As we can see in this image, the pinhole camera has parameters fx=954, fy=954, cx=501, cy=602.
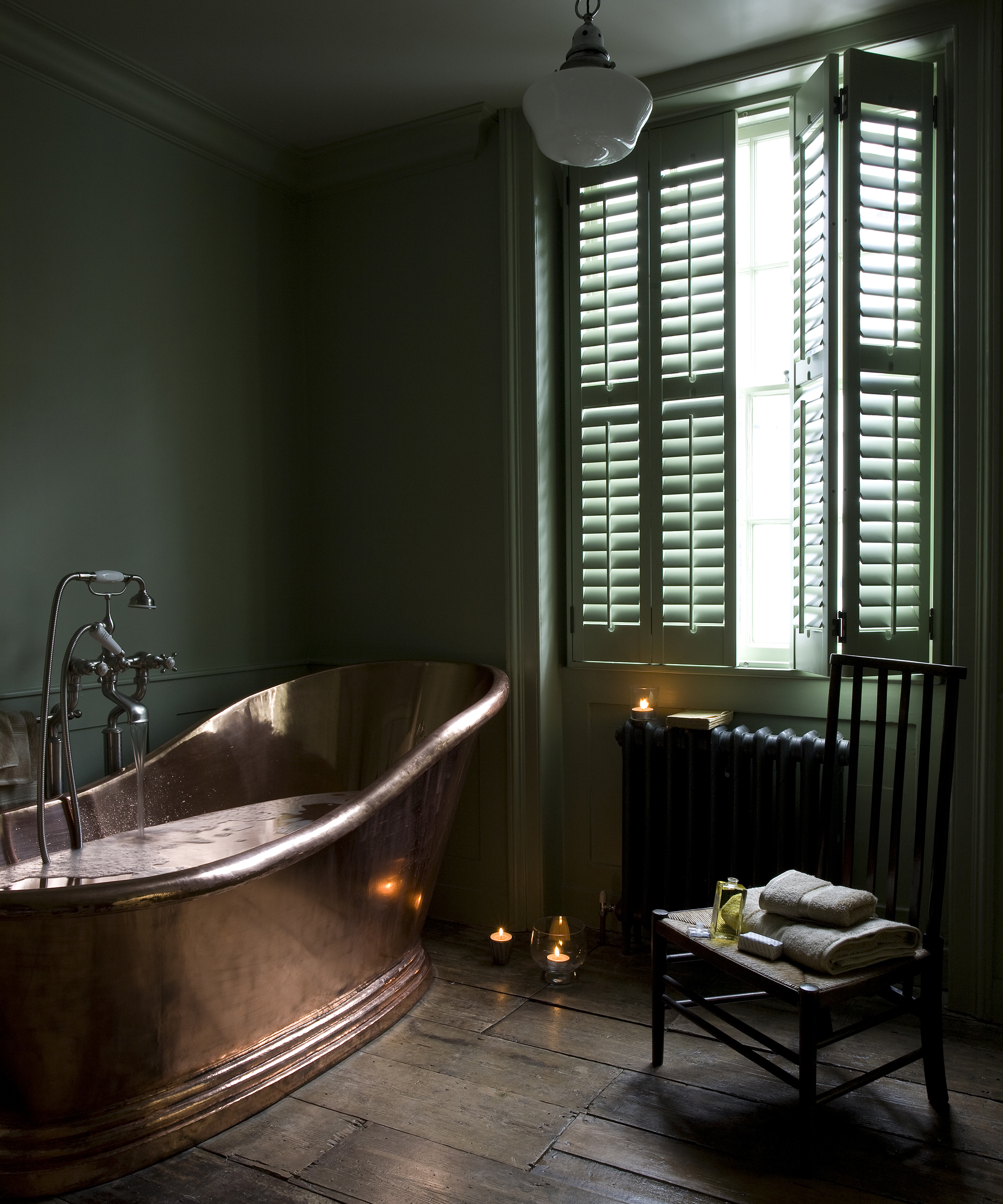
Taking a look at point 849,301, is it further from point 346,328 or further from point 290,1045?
point 290,1045

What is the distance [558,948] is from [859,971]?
914 mm

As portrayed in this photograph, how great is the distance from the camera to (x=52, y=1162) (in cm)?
160

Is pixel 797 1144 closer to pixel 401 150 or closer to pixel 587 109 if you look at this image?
A: pixel 587 109

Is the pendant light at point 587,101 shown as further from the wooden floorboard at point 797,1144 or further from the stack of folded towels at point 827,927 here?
the wooden floorboard at point 797,1144

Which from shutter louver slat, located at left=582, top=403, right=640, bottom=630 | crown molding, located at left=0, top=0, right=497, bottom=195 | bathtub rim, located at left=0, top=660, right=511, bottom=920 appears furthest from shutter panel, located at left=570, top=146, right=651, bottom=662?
bathtub rim, located at left=0, top=660, right=511, bottom=920

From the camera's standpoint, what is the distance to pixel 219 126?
2.82 metres

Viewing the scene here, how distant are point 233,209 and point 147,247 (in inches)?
16.0

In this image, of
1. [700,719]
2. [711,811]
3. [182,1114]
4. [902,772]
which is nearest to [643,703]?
[700,719]

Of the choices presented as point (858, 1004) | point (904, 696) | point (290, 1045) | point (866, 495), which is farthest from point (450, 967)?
point (866, 495)

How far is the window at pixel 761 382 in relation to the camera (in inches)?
91.4

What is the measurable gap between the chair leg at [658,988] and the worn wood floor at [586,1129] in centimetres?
4

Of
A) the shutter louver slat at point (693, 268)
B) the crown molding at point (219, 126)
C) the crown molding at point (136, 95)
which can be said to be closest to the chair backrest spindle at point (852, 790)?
the shutter louver slat at point (693, 268)

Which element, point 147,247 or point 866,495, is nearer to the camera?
point 866,495

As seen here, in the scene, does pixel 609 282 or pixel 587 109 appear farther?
pixel 609 282
